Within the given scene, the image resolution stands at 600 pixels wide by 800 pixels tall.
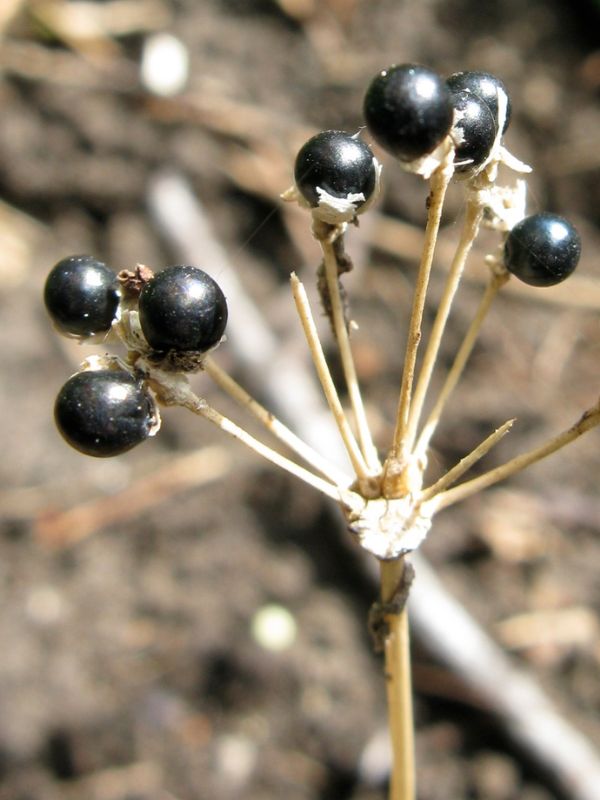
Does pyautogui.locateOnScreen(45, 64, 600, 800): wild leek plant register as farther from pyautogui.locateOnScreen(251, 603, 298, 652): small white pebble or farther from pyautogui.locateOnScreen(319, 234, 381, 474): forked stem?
pyautogui.locateOnScreen(251, 603, 298, 652): small white pebble

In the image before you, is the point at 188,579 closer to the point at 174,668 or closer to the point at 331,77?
the point at 174,668

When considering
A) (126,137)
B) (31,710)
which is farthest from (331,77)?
(31,710)

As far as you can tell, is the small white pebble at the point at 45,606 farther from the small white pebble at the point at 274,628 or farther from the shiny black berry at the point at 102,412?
the shiny black berry at the point at 102,412

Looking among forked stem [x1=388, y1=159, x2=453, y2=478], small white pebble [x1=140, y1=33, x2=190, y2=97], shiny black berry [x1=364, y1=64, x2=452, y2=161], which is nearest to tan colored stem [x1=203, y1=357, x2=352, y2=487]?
forked stem [x1=388, y1=159, x2=453, y2=478]

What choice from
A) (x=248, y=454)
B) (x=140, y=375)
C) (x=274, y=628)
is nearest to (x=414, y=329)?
(x=140, y=375)

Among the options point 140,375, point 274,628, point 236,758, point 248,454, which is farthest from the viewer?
point 248,454

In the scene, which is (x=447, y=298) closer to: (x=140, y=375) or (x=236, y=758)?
(x=140, y=375)

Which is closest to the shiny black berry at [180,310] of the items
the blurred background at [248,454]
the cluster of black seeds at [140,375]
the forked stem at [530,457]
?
the cluster of black seeds at [140,375]
